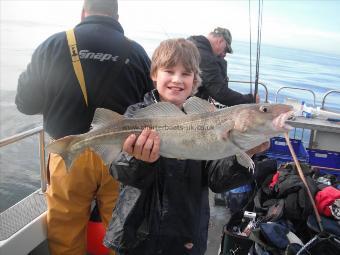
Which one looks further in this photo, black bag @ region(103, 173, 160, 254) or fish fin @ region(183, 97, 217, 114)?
black bag @ region(103, 173, 160, 254)

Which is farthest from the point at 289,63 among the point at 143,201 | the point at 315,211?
the point at 143,201

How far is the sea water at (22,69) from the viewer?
6094mm

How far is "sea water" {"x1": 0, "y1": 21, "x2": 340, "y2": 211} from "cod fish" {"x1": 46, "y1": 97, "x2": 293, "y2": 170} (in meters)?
2.14

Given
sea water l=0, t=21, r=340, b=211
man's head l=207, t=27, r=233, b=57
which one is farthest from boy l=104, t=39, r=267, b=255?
man's head l=207, t=27, r=233, b=57

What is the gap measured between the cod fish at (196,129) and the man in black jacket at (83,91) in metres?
0.77

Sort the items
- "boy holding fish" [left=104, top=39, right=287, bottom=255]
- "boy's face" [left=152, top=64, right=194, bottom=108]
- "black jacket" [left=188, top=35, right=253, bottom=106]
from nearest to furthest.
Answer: "boy holding fish" [left=104, top=39, right=287, bottom=255], "boy's face" [left=152, top=64, right=194, bottom=108], "black jacket" [left=188, top=35, right=253, bottom=106]

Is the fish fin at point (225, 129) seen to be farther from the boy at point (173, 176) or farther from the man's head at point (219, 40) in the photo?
the man's head at point (219, 40)

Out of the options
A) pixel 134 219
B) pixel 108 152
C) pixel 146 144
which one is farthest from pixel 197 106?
pixel 134 219

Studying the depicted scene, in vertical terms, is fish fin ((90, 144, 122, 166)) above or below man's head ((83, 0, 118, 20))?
below

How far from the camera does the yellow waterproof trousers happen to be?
2.82 meters

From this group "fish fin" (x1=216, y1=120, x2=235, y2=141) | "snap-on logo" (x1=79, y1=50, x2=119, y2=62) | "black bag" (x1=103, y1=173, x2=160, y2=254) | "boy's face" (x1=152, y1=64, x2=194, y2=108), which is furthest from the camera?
"snap-on logo" (x1=79, y1=50, x2=119, y2=62)

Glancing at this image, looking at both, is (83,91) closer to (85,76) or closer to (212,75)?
(85,76)

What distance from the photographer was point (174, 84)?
2232 millimetres

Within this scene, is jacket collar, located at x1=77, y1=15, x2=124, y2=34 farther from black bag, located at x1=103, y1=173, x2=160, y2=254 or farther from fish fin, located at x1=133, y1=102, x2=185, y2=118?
black bag, located at x1=103, y1=173, x2=160, y2=254
